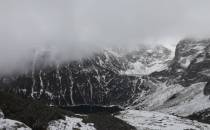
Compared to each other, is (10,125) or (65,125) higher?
(65,125)

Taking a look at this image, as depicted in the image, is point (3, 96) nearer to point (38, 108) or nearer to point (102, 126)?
point (38, 108)

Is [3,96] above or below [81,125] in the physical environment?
above

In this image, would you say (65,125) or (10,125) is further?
(65,125)

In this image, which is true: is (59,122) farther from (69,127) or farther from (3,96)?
(3,96)

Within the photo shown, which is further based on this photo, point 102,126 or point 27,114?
point 102,126

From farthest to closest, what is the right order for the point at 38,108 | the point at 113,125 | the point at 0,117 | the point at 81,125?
the point at 113,125 < the point at 38,108 < the point at 81,125 < the point at 0,117

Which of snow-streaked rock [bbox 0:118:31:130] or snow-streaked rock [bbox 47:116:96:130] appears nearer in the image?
snow-streaked rock [bbox 0:118:31:130]

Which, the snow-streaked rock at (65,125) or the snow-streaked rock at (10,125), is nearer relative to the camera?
the snow-streaked rock at (10,125)

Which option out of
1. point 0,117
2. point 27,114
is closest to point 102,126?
point 27,114

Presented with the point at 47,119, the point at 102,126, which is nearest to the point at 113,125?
the point at 102,126

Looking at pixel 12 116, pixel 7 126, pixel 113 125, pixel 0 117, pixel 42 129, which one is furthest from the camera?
pixel 113 125
